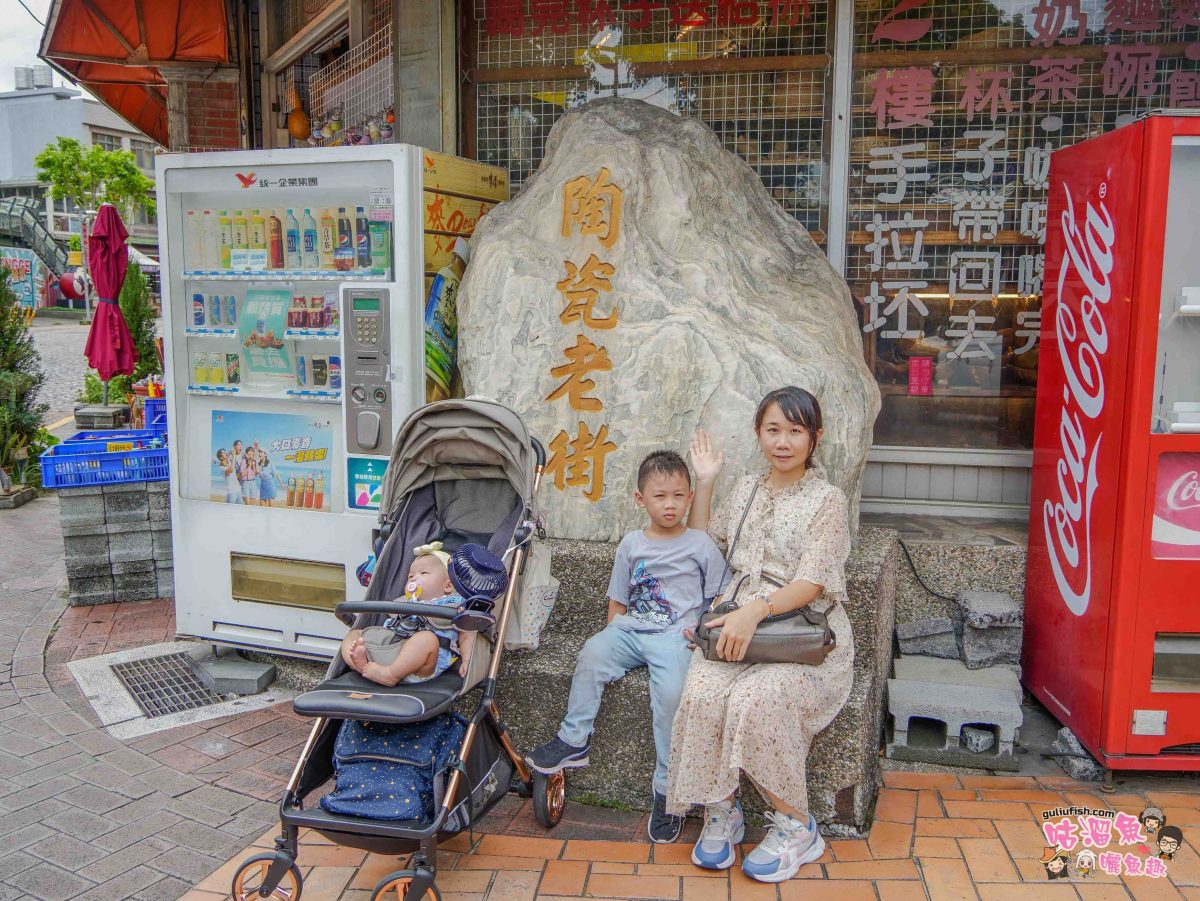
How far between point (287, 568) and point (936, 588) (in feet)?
11.2

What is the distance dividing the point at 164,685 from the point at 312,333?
2059 mm

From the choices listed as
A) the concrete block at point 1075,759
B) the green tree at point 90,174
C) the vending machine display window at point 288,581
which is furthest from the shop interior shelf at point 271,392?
the green tree at point 90,174

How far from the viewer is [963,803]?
3.92 meters

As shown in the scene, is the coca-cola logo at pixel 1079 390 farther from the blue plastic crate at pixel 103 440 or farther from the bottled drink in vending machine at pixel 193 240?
the blue plastic crate at pixel 103 440

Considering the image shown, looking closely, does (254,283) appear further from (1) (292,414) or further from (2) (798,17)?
(2) (798,17)

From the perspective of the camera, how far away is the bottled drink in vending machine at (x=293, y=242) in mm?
5203

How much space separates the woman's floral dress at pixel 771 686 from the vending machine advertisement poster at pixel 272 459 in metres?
2.44

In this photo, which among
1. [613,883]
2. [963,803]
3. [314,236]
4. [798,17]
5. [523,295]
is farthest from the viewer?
[798,17]

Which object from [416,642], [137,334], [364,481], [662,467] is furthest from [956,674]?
[137,334]

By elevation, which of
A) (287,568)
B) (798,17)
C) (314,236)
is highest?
(798,17)

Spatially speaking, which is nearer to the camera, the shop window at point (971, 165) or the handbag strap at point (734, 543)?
the handbag strap at point (734, 543)

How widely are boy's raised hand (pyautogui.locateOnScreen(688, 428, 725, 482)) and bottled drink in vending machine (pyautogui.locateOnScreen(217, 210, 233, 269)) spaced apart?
2969mm

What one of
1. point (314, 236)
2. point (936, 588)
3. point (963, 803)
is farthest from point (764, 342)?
point (314, 236)

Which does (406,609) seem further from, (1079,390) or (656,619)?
(1079,390)
